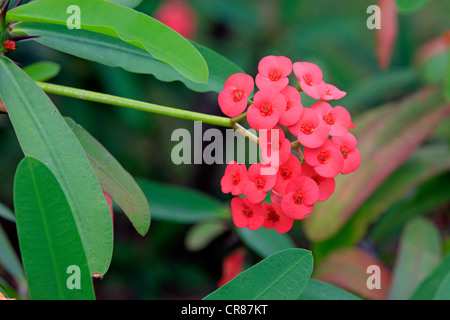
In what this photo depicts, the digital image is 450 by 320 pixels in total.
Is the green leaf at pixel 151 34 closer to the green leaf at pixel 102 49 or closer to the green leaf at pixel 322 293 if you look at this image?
the green leaf at pixel 102 49

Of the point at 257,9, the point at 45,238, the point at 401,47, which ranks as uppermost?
the point at 257,9

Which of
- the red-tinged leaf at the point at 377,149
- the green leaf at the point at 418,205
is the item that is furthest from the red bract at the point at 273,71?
the green leaf at the point at 418,205

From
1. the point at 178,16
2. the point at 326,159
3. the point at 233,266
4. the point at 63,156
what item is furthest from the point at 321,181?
the point at 178,16

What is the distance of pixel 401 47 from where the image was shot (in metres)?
2.98

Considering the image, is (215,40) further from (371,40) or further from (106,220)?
(106,220)

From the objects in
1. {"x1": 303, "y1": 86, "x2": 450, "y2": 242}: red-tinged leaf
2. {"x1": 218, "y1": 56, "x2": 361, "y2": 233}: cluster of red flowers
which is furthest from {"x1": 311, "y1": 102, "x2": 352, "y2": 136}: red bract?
{"x1": 303, "y1": 86, "x2": 450, "y2": 242}: red-tinged leaf

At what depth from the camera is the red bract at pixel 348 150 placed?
0.84 m

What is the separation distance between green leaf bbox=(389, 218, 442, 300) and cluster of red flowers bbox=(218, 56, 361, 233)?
2.58 ft

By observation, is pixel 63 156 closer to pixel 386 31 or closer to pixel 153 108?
pixel 153 108

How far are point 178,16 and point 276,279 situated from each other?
7.20 ft

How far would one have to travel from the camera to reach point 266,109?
0.80 m

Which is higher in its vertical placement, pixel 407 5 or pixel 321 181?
pixel 407 5
